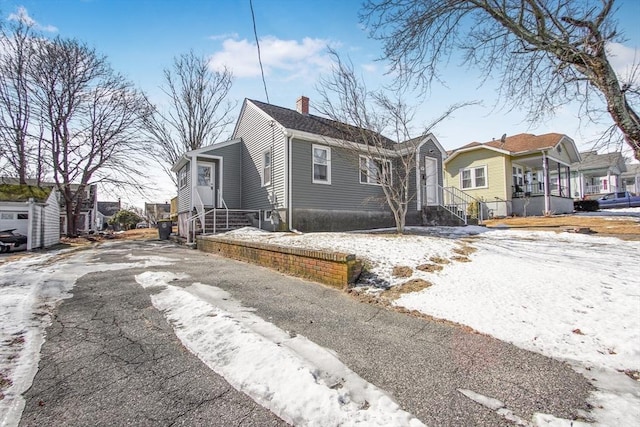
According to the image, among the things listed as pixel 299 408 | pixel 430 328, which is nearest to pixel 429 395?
pixel 299 408

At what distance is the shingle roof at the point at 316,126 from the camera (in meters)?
10.3

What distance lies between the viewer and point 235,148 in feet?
49.8

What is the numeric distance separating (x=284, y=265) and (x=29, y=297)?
3892 mm

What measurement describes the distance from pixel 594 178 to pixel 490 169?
19.1 m

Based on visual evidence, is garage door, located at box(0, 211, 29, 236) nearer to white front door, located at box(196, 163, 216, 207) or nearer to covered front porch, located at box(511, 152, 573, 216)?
white front door, located at box(196, 163, 216, 207)

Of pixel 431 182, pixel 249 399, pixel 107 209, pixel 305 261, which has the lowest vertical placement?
pixel 249 399

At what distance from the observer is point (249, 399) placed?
85.3 inches

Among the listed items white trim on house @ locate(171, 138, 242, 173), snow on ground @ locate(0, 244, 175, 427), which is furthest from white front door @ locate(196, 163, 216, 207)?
snow on ground @ locate(0, 244, 175, 427)

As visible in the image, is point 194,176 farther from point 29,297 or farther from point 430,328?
point 430,328

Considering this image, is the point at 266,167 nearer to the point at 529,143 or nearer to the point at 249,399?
the point at 249,399

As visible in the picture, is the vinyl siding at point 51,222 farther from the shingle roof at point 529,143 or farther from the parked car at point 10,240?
the shingle roof at point 529,143

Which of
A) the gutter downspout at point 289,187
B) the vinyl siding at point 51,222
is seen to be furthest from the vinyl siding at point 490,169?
the vinyl siding at point 51,222

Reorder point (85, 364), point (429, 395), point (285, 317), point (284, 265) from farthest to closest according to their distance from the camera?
point (284, 265) < point (285, 317) < point (85, 364) < point (429, 395)

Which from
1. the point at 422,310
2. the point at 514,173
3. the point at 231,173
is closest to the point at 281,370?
the point at 422,310
